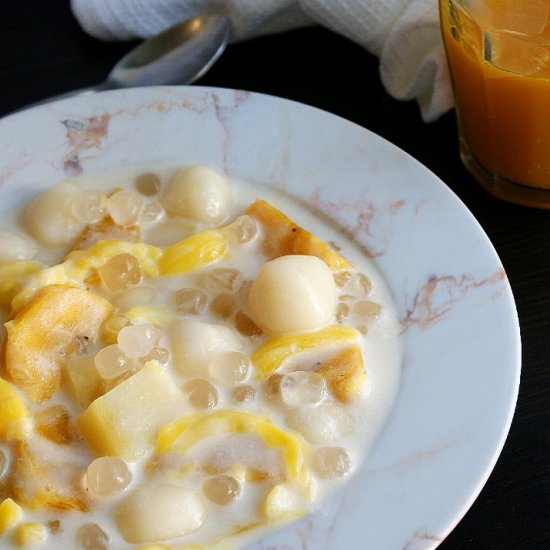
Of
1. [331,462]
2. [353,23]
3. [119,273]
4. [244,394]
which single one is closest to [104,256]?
[119,273]

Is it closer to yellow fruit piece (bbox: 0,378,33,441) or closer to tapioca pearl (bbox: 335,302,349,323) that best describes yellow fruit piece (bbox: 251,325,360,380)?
tapioca pearl (bbox: 335,302,349,323)

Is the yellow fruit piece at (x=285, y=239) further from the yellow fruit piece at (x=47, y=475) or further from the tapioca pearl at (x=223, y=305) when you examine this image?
the yellow fruit piece at (x=47, y=475)

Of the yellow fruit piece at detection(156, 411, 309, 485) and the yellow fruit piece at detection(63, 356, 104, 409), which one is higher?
the yellow fruit piece at detection(63, 356, 104, 409)

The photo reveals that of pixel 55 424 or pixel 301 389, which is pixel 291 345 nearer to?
pixel 301 389

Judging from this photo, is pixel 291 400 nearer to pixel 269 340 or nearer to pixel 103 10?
pixel 269 340

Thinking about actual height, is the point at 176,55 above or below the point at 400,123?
above

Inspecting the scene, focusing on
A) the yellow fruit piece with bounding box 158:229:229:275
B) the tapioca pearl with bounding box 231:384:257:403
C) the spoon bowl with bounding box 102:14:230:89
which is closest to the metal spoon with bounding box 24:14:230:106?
the spoon bowl with bounding box 102:14:230:89

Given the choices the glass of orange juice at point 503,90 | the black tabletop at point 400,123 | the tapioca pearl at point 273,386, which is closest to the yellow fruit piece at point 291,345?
the tapioca pearl at point 273,386
